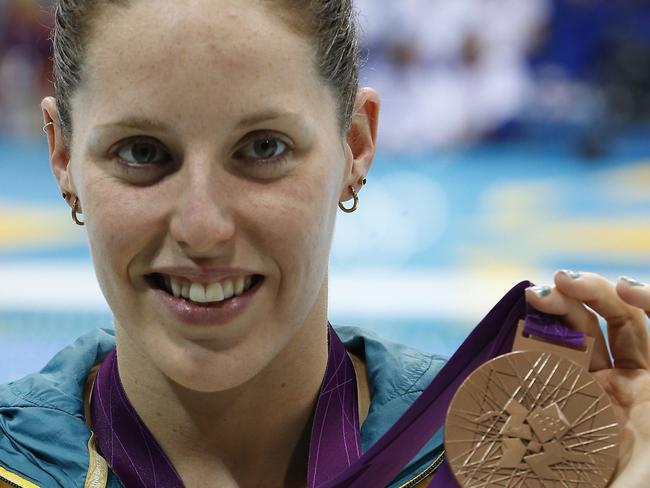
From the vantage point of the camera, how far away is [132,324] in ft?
4.73

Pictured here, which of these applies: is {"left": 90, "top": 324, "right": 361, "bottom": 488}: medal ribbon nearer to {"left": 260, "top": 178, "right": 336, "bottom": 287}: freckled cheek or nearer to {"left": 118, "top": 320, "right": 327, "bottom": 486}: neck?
{"left": 118, "top": 320, "right": 327, "bottom": 486}: neck

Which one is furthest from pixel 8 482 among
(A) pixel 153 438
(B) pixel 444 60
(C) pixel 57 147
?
(B) pixel 444 60

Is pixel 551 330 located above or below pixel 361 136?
below

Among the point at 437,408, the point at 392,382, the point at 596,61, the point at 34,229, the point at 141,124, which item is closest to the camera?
the point at 141,124

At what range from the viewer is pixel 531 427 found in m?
1.23

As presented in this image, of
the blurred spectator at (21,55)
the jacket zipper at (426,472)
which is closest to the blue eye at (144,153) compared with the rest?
the jacket zipper at (426,472)

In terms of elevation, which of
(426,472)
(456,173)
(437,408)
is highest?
(456,173)

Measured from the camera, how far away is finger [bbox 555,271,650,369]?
1.30 m

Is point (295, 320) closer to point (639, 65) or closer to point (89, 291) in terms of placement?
point (89, 291)

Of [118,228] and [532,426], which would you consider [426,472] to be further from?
[118,228]

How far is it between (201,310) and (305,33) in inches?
15.8

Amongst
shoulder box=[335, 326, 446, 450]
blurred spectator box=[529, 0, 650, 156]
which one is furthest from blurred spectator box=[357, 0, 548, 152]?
shoulder box=[335, 326, 446, 450]

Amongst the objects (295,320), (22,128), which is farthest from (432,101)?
(295,320)

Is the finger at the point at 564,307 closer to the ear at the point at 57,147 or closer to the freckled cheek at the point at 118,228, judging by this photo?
the freckled cheek at the point at 118,228
